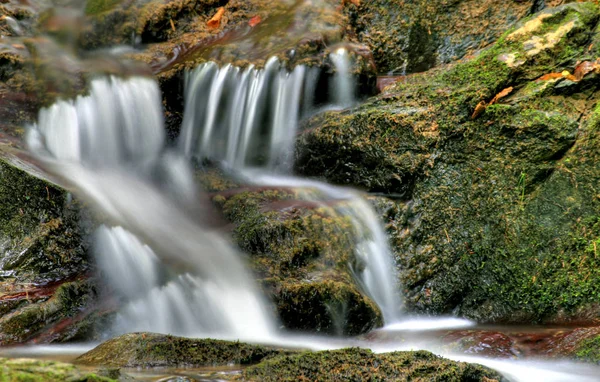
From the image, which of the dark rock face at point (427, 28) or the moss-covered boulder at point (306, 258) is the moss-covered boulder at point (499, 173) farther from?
the dark rock face at point (427, 28)

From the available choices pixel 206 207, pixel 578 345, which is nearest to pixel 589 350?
pixel 578 345

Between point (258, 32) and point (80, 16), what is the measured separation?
292 centimetres

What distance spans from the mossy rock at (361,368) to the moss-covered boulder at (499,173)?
6.23 feet

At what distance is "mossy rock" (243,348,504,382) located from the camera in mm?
2908

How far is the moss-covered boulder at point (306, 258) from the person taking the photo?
14.6 ft

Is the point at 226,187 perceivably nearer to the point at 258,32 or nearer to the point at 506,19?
the point at 258,32

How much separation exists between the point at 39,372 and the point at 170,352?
4.31ft

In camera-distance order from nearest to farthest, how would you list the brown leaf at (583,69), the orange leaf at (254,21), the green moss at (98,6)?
1. the brown leaf at (583,69)
2. the orange leaf at (254,21)
3. the green moss at (98,6)

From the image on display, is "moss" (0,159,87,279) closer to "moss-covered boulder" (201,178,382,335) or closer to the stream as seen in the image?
the stream

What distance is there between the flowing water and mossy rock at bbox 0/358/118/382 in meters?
1.96

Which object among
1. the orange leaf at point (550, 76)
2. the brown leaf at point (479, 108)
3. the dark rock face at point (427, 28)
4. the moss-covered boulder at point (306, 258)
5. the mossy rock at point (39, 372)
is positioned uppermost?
the dark rock face at point (427, 28)

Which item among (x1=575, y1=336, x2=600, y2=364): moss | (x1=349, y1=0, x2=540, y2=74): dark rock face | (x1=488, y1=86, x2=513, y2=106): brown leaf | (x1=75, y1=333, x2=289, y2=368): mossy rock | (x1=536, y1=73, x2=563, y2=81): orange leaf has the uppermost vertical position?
(x1=349, y1=0, x2=540, y2=74): dark rock face

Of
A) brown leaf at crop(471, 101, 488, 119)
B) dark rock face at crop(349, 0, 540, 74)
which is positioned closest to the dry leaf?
dark rock face at crop(349, 0, 540, 74)

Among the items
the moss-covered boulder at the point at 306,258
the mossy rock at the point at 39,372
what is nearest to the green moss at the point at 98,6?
the moss-covered boulder at the point at 306,258
